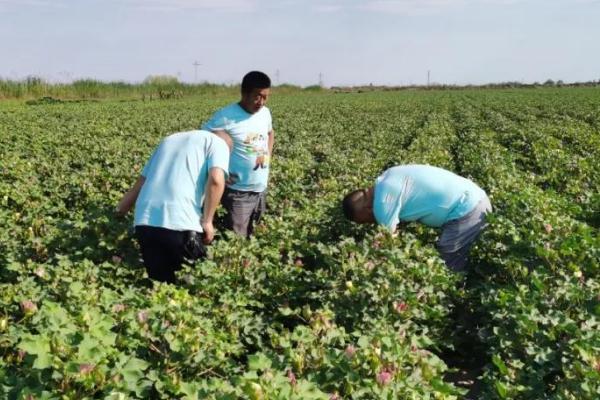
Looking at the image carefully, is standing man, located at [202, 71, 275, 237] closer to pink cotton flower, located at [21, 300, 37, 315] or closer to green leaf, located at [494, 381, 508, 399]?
pink cotton flower, located at [21, 300, 37, 315]

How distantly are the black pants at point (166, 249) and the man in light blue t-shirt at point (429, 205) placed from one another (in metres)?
1.34

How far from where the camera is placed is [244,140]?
531 centimetres

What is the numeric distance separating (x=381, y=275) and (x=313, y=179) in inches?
235

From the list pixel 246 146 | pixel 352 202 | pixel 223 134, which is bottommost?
pixel 352 202

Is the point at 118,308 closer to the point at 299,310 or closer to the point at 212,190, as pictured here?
the point at 299,310

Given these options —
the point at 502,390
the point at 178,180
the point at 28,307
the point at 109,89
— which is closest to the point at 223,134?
the point at 178,180

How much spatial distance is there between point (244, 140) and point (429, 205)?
171 cm

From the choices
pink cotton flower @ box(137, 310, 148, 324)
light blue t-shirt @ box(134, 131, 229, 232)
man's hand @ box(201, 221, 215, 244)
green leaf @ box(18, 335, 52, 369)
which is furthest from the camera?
man's hand @ box(201, 221, 215, 244)

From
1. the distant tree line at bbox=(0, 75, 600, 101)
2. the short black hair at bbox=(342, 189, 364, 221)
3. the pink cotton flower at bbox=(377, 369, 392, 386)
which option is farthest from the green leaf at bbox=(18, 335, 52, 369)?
the distant tree line at bbox=(0, 75, 600, 101)

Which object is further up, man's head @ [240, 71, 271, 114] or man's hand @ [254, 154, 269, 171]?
man's head @ [240, 71, 271, 114]

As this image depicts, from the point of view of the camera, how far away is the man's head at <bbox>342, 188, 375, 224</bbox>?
4738 millimetres

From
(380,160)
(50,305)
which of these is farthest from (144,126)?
(50,305)

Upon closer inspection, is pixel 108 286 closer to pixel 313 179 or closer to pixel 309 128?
pixel 313 179

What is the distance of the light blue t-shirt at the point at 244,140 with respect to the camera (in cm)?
525
